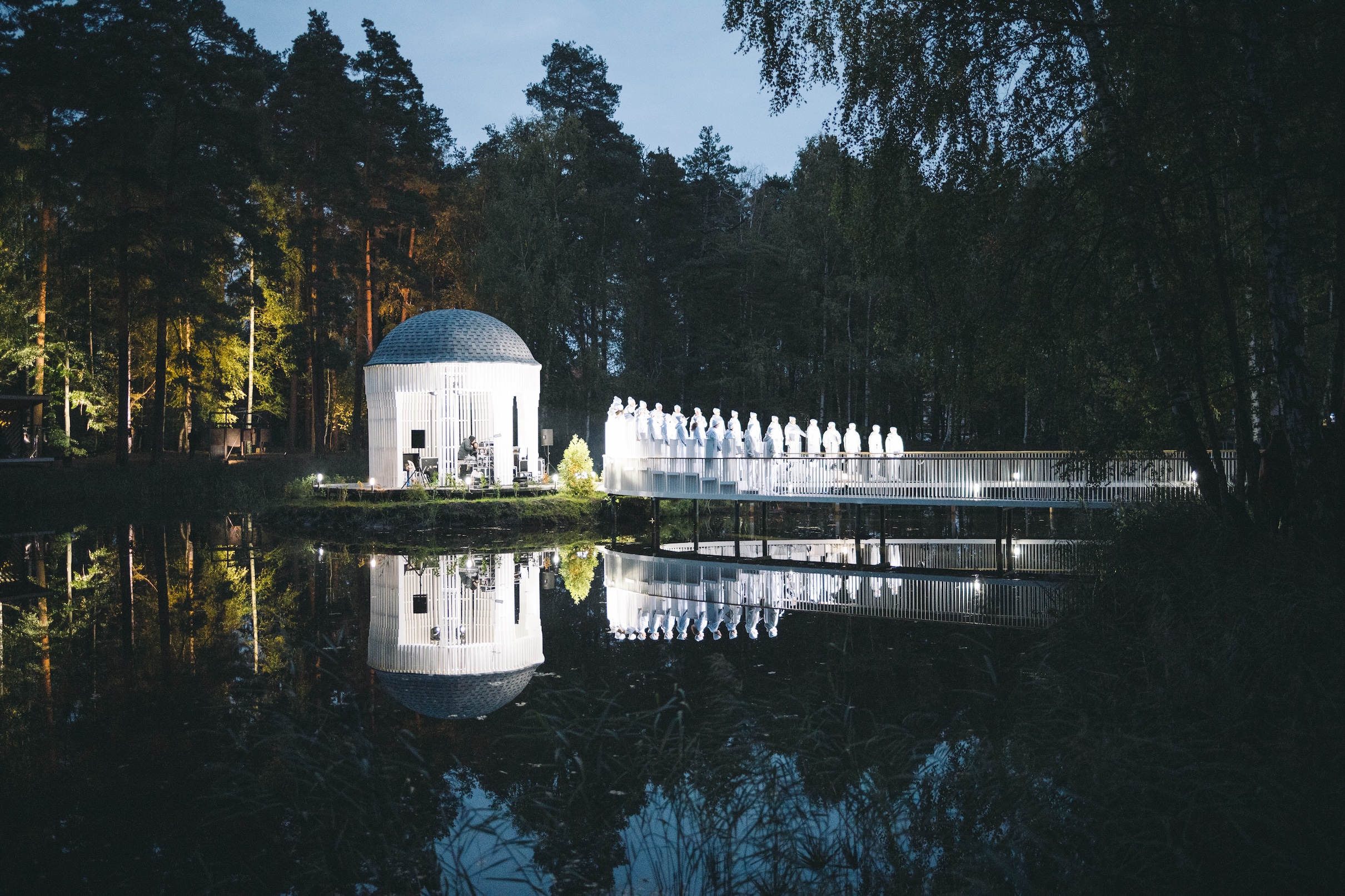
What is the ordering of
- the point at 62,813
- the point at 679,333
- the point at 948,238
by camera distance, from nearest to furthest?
the point at 62,813 < the point at 948,238 < the point at 679,333

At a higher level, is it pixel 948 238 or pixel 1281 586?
pixel 948 238

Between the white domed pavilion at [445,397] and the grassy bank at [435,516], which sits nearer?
the grassy bank at [435,516]

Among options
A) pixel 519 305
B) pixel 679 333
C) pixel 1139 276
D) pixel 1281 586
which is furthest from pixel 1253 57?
pixel 679 333

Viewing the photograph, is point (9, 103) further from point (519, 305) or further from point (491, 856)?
point (491, 856)

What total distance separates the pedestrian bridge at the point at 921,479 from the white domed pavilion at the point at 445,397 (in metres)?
6.21

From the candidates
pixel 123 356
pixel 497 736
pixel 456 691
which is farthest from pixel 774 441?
pixel 123 356

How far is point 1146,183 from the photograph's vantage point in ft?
26.9

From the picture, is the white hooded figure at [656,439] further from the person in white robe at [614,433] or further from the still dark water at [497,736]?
the still dark water at [497,736]

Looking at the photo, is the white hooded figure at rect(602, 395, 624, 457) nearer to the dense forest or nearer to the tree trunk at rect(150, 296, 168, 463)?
the dense forest

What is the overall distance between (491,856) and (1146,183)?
6875 millimetres

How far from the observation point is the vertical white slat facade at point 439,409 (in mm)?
27688

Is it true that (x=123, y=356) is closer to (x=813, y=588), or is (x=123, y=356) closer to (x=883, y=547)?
(x=883, y=547)

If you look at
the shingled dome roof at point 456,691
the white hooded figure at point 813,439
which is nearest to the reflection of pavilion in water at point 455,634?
the shingled dome roof at point 456,691

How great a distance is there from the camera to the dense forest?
895 cm
